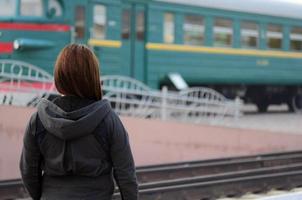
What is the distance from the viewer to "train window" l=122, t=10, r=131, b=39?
14.7 meters

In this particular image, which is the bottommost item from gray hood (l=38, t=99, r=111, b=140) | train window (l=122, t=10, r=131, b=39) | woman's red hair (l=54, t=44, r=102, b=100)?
gray hood (l=38, t=99, r=111, b=140)

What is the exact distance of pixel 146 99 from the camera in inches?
506

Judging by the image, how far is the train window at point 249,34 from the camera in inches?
690

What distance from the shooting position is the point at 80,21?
13.9 metres

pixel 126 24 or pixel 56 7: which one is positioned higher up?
pixel 56 7

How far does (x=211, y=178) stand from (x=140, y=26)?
265 inches

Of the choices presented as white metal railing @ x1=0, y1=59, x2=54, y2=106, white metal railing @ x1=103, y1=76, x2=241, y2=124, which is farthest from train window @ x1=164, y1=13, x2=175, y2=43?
white metal railing @ x1=0, y1=59, x2=54, y2=106

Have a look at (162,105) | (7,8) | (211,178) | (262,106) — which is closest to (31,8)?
(7,8)

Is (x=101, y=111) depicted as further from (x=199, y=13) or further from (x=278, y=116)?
(x=278, y=116)

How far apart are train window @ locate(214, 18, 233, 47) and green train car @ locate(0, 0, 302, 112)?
1.0 inches

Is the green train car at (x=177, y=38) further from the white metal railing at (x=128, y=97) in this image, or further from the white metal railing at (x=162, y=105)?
the white metal railing at (x=162, y=105)

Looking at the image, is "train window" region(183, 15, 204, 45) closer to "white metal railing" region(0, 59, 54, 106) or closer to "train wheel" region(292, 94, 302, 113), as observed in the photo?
"white metal railing" region(0, 59, 54, 106)

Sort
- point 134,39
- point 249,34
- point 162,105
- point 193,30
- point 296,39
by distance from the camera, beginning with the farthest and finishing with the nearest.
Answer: point 296,39 → point 249,34 → point 193,30 → point 134,39 → point 162,105

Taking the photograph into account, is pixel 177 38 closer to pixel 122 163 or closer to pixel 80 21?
pixel 80 21
